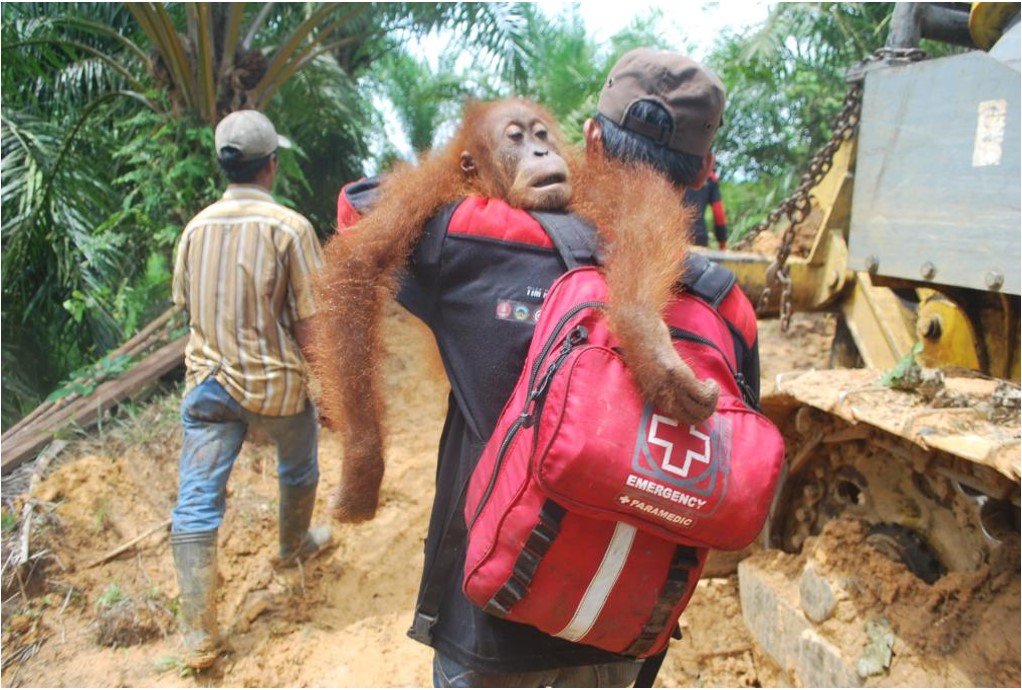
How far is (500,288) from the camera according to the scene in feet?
5.35

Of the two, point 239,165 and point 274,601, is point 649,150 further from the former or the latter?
point 274,601

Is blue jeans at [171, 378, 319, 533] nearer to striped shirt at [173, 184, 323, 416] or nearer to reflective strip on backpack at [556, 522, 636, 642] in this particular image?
striped shirt at [173, 184, 323, 416]

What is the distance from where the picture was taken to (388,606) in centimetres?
391

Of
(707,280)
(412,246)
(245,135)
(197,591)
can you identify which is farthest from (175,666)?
(707,280)

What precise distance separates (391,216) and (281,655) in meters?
2.59

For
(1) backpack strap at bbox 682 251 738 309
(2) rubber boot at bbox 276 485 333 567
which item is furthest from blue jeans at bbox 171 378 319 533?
(1) backpack strap at bbox 682 251 738 309

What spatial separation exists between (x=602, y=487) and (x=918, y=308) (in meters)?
2.87

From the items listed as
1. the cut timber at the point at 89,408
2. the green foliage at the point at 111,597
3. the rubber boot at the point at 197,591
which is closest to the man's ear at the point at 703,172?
the rubber boot at the point at 197,591

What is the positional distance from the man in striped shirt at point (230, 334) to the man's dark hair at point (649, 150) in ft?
6.46

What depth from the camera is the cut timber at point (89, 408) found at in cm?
441

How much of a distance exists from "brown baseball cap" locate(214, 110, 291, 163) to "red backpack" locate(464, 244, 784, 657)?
90.7 inches

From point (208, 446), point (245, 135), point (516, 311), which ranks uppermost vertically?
point (516, 311)

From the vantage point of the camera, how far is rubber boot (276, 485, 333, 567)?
382 centimetres

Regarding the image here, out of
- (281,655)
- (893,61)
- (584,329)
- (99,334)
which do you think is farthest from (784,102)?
(584,329)
